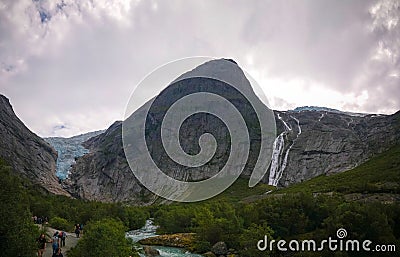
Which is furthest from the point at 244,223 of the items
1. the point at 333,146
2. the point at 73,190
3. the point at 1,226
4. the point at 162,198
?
the point at 73,190

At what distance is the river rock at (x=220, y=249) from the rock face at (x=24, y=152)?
119859 mm

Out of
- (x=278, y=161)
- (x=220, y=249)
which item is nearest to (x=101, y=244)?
(x=220, y=249)

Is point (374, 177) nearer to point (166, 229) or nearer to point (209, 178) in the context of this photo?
point (166, 229)

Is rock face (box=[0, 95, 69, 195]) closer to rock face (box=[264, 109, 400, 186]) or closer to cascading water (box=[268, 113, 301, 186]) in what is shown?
cascading water (box=[268, 113, 301, 186])

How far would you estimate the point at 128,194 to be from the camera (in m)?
190

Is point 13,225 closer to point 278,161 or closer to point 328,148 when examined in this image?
point 278,161

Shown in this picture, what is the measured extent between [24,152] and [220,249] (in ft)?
479

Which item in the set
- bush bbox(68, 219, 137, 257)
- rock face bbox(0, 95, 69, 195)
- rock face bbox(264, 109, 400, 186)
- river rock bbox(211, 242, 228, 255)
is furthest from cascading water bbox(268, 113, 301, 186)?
bush bbox(68, 219, 137, 257)

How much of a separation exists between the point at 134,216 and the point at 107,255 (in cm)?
6216
